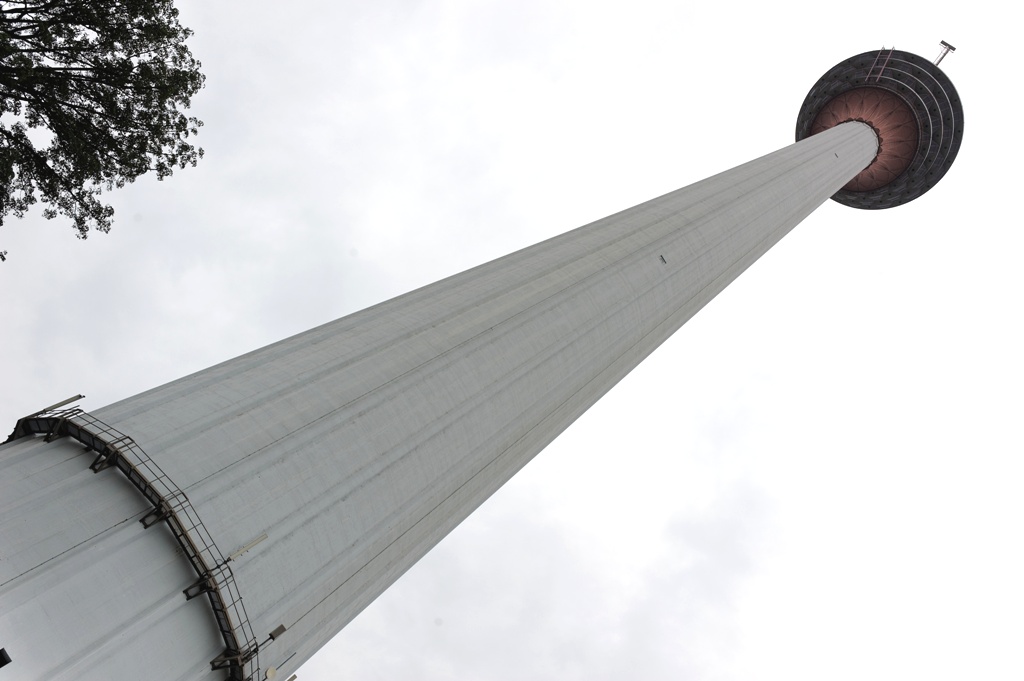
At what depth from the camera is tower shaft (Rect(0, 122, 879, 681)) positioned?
1059 centimetres

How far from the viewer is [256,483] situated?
12.4 meters

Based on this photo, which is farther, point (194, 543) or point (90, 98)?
point (90, 98)

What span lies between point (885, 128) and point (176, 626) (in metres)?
58.9

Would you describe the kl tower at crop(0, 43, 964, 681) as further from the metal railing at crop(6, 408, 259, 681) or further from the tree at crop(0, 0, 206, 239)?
the tree at crop(0, 0, 206, 239)

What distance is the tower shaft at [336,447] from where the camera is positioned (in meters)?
10.6

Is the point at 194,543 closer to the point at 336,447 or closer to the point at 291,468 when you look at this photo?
the point at 291,468

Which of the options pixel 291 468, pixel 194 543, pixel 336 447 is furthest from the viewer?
pixel 336 447

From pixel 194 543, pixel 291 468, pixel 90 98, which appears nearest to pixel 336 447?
pixel 291 468

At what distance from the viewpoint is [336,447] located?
45.4ft

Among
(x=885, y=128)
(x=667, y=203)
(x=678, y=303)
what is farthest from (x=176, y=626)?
(x=885, y=128)

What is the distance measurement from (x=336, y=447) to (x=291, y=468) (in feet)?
3.66

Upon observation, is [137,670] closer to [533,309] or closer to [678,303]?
[533,309]

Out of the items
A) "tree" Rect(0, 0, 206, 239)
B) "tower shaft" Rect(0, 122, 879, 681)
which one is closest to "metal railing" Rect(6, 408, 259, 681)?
"tower shaft" Rect(0, 122, 879, 681)

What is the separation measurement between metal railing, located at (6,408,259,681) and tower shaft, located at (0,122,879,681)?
174 millimetres
